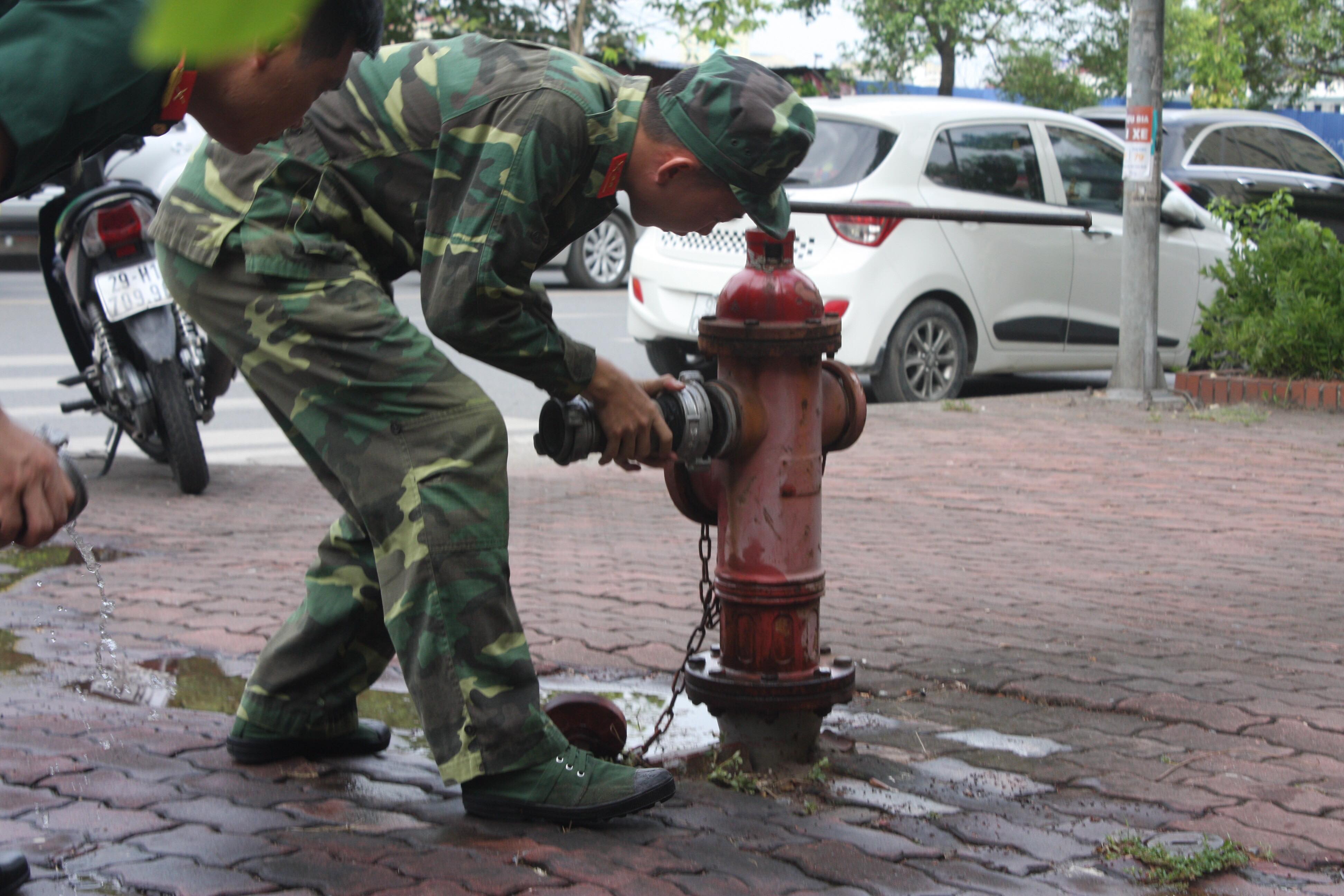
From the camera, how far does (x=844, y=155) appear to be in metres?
8.48

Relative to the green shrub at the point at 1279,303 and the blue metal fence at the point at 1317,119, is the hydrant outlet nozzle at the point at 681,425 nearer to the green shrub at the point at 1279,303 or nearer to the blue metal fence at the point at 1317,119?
the green shrub at the point at 1279,303

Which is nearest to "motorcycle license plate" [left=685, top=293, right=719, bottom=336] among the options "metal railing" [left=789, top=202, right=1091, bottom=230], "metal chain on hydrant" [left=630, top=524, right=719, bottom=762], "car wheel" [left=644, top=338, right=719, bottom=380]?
"car wheel" [left=644, top=338, right=719, bottom=380]

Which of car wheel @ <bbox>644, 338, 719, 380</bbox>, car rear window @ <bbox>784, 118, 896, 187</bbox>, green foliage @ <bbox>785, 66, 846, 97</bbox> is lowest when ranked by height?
car wheel @ <bbox>644, 338, 719, 380</bbox>

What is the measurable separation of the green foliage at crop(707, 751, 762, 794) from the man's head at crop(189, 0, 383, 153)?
152 centimetres

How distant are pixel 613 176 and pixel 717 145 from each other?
206mm

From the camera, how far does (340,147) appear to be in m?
2.75

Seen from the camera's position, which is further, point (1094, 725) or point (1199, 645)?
point (1199, 645)

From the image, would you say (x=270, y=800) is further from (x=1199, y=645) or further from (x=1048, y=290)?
(x=1048, y=290)

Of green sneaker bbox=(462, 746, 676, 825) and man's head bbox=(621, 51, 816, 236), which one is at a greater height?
man's head bbox=(621, 51, 816, 236)

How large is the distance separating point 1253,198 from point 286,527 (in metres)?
10.3

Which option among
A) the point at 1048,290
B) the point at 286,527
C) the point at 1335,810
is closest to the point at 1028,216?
the point at 1335,810

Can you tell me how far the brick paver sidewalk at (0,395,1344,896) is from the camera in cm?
259

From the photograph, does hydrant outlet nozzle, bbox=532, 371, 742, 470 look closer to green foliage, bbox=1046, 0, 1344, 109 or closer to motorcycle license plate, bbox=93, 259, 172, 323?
motorcycle license plate, bbox=93, 259, 172, 323

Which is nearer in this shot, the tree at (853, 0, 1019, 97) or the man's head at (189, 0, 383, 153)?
the man's head at (189, 0, 383, 153)
